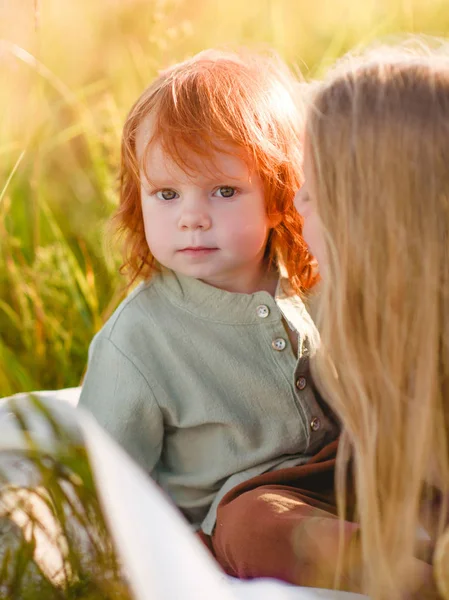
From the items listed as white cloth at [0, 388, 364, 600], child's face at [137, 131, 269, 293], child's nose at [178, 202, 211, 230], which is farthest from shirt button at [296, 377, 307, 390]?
white cloth at [0, 388, 364, 600]

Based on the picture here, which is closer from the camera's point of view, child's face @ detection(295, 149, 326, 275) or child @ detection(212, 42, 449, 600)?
child @ detection(212, 42, 449, 600)

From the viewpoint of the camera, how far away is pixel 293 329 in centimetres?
174

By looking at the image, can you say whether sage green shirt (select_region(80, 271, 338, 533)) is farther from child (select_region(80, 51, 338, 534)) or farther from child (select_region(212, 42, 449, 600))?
child (select_region(212, 42, 449, 600))

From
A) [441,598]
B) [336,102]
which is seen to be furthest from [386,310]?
[441,598]

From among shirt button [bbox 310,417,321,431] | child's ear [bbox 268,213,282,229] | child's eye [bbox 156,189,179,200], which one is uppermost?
child's eye [bbox 156,189,179,200]

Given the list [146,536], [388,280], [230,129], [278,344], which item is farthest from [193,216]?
[146,536]

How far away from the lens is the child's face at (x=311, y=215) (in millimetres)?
1360

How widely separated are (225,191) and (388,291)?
0.48 m

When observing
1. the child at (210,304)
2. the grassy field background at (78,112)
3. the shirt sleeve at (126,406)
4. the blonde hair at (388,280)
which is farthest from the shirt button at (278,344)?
the grassy field background at (78,112)

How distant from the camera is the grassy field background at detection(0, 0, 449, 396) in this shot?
2.34 m

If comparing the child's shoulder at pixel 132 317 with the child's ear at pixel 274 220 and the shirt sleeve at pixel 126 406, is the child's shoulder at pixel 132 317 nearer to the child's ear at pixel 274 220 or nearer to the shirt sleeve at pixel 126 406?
the shirt sleeve at pixel 126 406

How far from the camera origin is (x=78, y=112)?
7.97 feet

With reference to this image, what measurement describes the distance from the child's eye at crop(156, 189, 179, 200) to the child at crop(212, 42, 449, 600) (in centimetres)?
35

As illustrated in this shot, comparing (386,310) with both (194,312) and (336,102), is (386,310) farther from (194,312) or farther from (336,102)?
(194,312)
